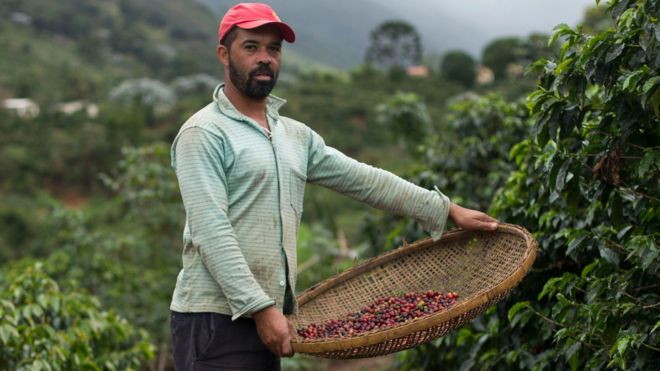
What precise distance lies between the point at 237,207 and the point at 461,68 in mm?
36708

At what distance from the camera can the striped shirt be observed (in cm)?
228

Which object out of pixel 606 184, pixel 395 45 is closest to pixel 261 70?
pixel 606 184

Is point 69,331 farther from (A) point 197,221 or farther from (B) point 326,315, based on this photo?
(A) point 197,221

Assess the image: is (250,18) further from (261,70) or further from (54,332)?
(54,332)

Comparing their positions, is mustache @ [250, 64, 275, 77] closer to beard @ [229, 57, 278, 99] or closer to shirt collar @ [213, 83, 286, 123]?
beard @ [229, 57, 278, 99]

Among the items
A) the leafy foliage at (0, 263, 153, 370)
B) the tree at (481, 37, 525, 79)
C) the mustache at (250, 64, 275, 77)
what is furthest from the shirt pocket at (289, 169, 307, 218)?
the tree at (481, 37, 525, 79)

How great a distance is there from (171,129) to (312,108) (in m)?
7.79

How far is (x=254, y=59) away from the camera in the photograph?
2.43 m

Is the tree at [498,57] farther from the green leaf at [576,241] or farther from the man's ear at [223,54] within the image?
the man's ear at [223,54]

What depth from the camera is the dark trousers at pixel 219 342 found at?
2.38 m

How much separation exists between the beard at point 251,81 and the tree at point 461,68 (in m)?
36.4

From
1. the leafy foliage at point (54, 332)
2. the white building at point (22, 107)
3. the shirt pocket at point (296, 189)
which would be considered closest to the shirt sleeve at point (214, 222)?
the shirt pocket at point (296, 189)

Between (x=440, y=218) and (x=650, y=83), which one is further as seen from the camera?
(x=440, y=218)

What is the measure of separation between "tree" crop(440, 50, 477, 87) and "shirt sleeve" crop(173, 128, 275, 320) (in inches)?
1441
